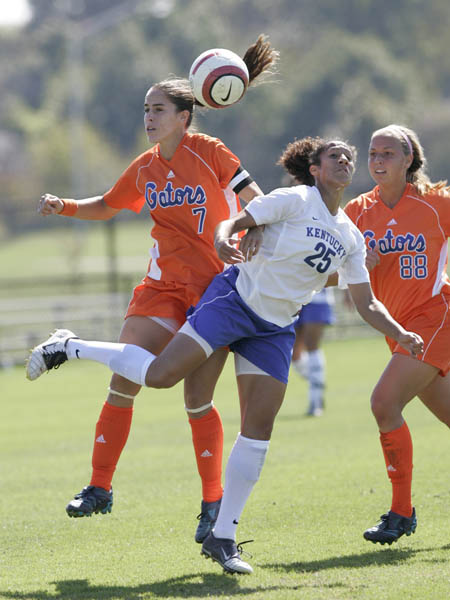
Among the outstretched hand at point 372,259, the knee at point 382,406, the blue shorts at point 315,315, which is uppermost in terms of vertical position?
the outstretched hand at point 372,259

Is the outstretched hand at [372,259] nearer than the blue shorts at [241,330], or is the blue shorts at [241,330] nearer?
the blue shorts at [241,330]

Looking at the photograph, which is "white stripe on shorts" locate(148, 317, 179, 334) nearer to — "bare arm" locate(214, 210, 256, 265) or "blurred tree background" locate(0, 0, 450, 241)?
"bare arm" locate(214, 210, 256, 265)

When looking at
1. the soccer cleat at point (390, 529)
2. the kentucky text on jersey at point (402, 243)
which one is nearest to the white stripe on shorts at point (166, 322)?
the kentucky text on jersey at point (402, 243)

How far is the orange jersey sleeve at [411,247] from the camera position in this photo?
5602 millimetres

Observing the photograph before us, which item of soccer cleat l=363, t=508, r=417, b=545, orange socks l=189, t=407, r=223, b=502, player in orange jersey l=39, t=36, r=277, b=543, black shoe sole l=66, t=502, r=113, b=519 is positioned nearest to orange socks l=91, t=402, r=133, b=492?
player in orange jersey l=39, t=36, r=277, b=543

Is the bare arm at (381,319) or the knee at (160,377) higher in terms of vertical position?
the bare arm at (381,319)

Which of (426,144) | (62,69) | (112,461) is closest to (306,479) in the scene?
(112,461)

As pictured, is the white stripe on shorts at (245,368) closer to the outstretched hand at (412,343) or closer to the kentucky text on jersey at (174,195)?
the outstretched hand at (412,343)

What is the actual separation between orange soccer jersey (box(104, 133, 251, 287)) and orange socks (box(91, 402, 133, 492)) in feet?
2.48

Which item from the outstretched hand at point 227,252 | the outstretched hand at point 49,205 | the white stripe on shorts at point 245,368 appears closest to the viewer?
the outstretched hand at point 227,252

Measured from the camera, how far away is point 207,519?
17.8 feet

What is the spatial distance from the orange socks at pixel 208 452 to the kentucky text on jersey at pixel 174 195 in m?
1.12

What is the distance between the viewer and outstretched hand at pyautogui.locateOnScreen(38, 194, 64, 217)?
5.75 m

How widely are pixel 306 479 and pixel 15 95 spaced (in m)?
80.7
